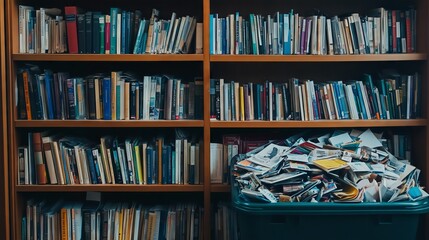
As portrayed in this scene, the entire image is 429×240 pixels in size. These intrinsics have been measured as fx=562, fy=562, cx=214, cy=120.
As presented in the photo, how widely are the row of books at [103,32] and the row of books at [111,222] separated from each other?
0.76 m

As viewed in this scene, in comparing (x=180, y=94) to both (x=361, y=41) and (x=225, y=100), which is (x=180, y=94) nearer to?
(x=225, y=100)

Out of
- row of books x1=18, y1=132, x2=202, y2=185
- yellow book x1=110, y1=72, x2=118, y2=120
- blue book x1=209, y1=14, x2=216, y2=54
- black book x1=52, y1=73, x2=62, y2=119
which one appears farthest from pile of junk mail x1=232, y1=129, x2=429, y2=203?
black book x1=52, y1=73, x2=62, y2=119

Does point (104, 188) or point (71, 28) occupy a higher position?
point (71, 28)

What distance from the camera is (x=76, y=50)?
2.67 meters

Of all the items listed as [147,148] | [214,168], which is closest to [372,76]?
[214,168]

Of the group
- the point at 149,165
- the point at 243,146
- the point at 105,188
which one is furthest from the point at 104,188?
the point at 243,146

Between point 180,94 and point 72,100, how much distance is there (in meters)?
0.51

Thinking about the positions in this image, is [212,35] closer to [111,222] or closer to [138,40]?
[138,40]

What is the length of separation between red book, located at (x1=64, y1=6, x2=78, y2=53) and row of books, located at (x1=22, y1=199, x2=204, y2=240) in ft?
2.53

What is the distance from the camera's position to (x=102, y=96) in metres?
2.66

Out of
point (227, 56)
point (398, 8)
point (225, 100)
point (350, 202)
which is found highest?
point (398, 8)

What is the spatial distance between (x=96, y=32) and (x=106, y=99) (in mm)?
321

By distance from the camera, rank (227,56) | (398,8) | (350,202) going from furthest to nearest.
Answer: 1. (398,8)
2. (227,56)
3. (350,202)

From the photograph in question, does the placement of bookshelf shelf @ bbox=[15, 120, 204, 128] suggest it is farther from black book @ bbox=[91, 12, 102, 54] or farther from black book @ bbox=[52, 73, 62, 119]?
black book @ bbox=[91, 12, 102, 54]
